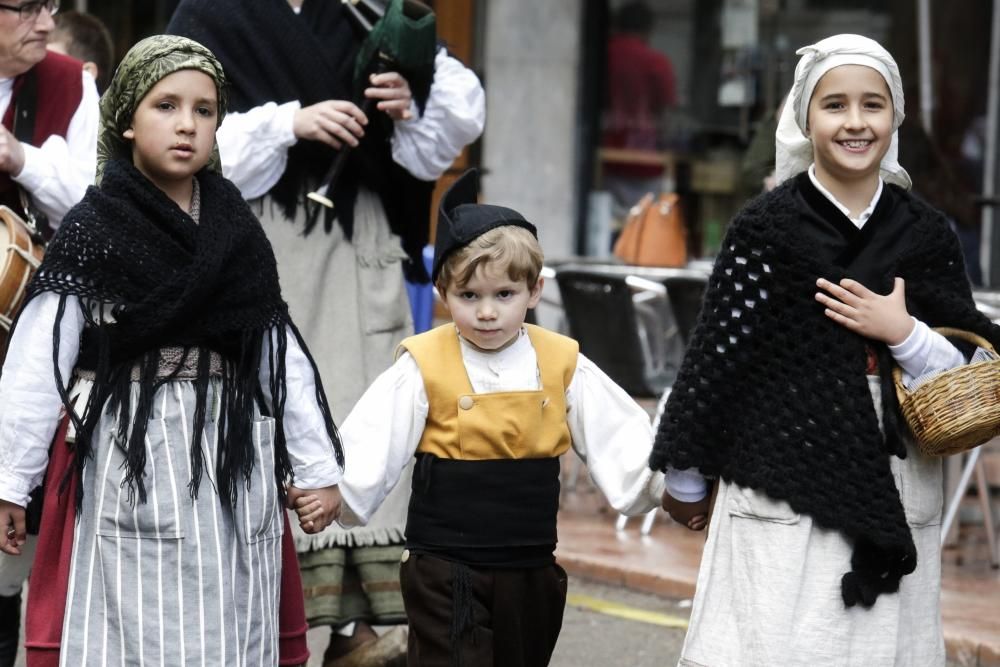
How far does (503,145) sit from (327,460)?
8409 millimetres

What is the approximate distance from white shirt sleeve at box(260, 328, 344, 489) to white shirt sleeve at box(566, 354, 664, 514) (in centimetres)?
64

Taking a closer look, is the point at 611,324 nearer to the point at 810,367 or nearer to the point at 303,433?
the point at 303,433

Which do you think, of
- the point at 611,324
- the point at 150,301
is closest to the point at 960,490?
the point at 611,324

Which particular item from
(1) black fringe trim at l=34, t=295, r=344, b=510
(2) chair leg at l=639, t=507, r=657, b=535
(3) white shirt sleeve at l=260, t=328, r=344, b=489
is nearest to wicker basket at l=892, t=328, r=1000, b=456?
(3) white shirt sleeve at l=260, t=328, r=344, b=489

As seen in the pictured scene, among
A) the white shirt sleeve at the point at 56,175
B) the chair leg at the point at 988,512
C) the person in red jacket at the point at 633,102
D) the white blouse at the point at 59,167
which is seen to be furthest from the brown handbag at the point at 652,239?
the white shirt sleeve at the point at 56,175

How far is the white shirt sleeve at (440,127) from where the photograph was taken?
5488 millimetres

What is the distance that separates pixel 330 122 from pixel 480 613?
60.2 inches

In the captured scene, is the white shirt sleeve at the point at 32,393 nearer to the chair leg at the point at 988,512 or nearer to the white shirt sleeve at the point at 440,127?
the white shirt sleeve at the point at 440,127

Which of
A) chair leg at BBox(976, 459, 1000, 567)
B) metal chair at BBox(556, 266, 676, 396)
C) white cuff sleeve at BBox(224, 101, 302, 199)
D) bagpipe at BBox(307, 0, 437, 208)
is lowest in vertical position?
chair leg at BBox(976, 459, 1000, 567)

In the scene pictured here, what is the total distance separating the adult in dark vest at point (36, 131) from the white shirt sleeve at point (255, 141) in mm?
386

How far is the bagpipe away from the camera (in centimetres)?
525

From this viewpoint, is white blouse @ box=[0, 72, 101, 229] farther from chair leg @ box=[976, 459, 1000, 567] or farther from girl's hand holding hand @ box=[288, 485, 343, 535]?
chair leg @ box=[976, 459, 1000, 567]

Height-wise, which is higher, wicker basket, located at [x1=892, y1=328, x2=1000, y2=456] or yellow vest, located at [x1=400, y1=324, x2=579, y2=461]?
wicker basket, located at [x1=892, y1=328, x2=1000, y2=456]

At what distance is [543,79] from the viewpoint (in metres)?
12.6
